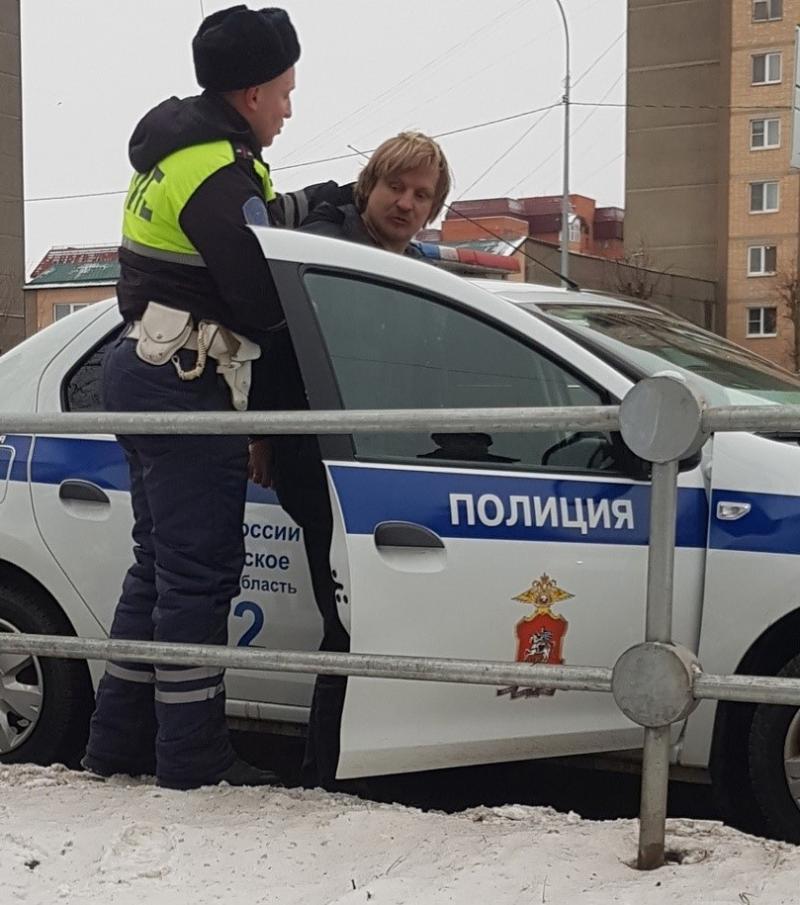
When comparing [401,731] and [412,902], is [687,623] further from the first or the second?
[412,902]

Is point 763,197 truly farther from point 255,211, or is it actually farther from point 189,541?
point 189,541

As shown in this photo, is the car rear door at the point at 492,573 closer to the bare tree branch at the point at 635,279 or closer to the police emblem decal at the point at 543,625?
the police emblem decal at the point at 543,625

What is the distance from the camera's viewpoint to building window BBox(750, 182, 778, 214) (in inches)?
1978

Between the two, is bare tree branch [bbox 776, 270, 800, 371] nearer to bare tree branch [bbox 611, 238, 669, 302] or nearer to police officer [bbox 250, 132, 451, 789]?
bare tree branch [bbox 611, 238, 669, 302]

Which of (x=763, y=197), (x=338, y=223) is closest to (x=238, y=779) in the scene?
(x=338, y=223)

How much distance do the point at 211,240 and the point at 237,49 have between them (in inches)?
20.8

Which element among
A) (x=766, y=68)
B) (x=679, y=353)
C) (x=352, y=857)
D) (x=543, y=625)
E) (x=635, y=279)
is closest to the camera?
(x=352, y=857)

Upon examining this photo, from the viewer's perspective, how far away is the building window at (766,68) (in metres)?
50.2

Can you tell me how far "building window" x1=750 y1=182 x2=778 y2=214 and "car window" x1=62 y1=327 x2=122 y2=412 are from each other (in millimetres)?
48612

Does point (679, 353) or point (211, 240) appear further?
point (679, 353)

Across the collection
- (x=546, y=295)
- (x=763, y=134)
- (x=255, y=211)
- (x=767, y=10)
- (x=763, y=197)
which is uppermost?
(x=767, y=10)

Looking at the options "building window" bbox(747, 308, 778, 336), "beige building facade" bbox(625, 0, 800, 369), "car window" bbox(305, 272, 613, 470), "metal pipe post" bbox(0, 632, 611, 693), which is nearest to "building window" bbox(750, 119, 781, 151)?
"beige building facade" bbox(625, 0, 800, 369)

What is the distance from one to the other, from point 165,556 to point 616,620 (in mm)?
1129

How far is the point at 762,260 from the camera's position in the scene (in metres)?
50.8
